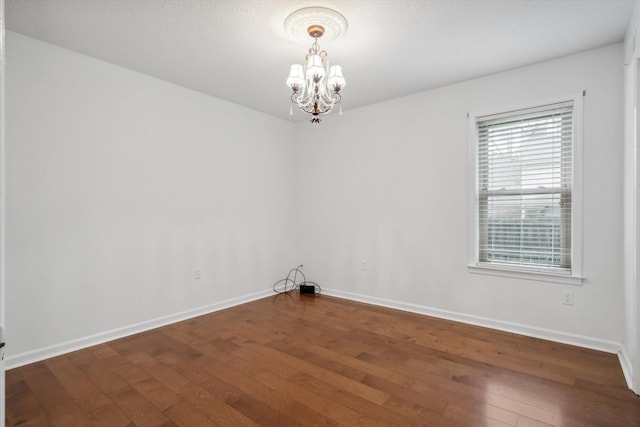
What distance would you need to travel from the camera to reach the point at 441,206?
3.67 meters

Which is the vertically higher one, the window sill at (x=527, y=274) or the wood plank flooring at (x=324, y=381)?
the window sill at (x=527, y=274)

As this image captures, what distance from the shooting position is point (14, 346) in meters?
2.53

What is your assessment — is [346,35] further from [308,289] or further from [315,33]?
[308,289]

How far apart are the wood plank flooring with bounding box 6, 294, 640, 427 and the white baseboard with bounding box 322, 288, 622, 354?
0.12 meters

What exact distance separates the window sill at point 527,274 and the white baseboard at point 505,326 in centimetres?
46

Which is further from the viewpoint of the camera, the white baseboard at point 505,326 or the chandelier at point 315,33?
the white baseboard at point 505,326

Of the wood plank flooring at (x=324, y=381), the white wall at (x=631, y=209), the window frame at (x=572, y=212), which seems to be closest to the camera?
the wood plank flooring at (x=324, y=381)

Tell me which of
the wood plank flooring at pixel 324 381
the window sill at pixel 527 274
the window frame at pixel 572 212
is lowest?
the wood plank flooring at pixel 324 381

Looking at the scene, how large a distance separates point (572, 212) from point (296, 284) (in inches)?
137

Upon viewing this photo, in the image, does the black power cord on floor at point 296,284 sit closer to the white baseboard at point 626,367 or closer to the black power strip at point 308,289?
the black power strip at point 308,289

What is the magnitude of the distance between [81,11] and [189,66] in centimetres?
94

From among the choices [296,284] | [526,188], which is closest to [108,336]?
[296,284]

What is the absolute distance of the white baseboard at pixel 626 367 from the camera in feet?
7.16

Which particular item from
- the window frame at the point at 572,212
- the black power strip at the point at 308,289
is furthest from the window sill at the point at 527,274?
the black power strip at the point at 308,289
